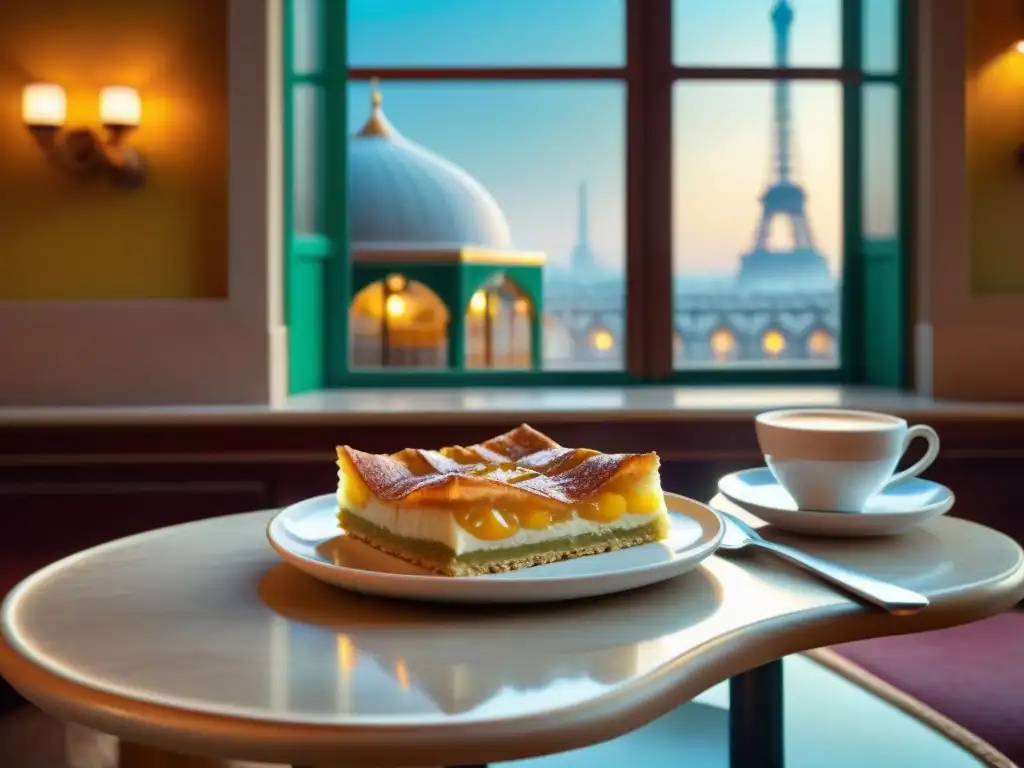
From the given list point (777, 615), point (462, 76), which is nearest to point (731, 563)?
point (777, 615)

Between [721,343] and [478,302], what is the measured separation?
72 cm

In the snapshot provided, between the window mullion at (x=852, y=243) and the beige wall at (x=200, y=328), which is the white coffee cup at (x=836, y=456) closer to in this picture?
the beige wall at (x=200, y=328)

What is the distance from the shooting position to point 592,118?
3.08 m

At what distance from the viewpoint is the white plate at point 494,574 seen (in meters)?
0.76

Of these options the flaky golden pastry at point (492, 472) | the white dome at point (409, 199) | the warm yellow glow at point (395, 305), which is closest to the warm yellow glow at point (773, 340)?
the white dome at point (409, 199)

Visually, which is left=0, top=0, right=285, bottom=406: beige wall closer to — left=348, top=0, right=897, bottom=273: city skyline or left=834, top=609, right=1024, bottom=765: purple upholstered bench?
left=348, top=0, right=897, bottom=273: city skyline

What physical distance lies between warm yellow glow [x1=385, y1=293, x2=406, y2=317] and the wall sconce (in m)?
0.77

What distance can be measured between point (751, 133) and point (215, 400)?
168 cm

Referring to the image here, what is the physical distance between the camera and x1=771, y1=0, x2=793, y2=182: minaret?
310cm

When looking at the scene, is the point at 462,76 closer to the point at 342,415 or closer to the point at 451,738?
the point at 342,415

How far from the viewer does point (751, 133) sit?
3.12 meters

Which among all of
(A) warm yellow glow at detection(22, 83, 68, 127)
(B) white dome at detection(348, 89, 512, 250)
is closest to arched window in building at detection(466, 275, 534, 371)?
(B) white dome at detection(348, 89, 512, 250)

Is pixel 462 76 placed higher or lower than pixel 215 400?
higher

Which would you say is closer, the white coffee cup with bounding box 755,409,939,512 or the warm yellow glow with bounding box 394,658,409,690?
the warm yellow glow with bounding box 394,658,409,690
